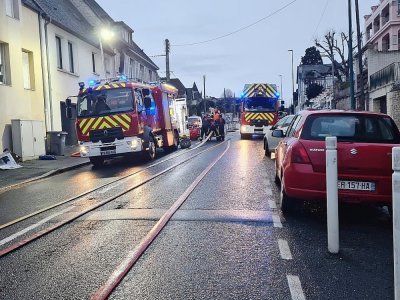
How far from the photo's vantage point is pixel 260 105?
2934cm

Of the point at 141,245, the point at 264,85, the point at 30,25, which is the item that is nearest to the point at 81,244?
the point at 141,245

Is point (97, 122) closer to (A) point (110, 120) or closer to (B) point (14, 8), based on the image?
(A) point (110, 120)

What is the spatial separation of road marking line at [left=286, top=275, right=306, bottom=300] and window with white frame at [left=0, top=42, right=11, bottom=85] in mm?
17317

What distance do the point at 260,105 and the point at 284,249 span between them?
79.8 feet

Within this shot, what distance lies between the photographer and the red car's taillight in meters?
6.72

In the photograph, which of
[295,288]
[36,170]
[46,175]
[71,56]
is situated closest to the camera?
[295,288]

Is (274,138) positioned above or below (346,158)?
below

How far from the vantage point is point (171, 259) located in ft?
16.9

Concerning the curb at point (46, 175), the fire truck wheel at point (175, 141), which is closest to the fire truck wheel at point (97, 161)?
the curb at point (46, 175)

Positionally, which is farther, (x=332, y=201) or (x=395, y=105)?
(x=395, y=105)

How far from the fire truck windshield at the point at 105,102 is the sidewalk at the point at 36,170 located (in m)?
2.06

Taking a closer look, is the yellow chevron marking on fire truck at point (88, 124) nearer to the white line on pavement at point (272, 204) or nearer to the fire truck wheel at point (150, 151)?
the fire truck wheel at point (150, 151)

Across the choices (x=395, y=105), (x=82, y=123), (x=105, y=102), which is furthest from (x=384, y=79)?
(x=82, y=123)

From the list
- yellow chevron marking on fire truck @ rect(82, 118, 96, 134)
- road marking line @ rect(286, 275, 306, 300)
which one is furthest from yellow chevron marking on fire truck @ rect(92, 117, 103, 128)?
road marking line @ rect(286, 275, 306, 300)
